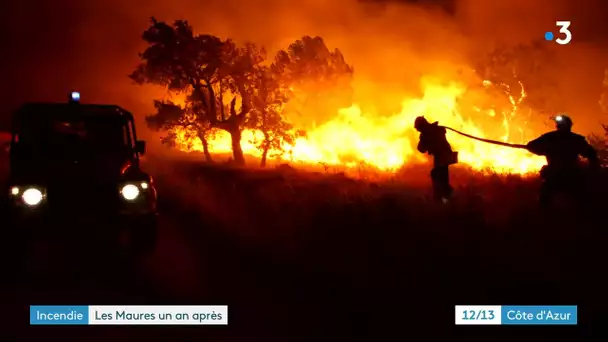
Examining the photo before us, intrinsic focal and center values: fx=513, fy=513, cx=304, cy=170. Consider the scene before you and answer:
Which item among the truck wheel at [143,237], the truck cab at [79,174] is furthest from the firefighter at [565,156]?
the truck cab at [79,174]

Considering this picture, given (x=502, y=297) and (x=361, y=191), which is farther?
(x=361, y=191)

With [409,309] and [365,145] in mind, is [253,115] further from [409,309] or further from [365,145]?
[409,309]

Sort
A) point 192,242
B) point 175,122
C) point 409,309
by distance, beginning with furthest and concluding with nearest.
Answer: point 175,122 → point 192,242 → point 409,309

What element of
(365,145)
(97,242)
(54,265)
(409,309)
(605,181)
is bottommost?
(409,309)

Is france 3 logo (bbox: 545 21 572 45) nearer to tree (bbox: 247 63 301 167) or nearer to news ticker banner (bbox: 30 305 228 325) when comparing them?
tree (bbox: 247 63 301 167)

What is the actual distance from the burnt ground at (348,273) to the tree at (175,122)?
15.2 metres

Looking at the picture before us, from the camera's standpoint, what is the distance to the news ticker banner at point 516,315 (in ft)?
14.6

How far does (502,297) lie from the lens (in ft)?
16.6

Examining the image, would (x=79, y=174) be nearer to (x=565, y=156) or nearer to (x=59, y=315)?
(x=59, y=315)

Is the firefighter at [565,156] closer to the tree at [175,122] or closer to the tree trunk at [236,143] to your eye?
the tree trunk at [236,143]

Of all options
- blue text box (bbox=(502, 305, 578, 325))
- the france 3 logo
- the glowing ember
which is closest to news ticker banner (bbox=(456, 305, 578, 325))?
blue text box (bbox=(502, 305, 578, 325))

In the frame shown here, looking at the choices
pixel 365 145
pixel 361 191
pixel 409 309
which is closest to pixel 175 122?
pixel 365 145

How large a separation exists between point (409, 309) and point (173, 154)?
3276cm

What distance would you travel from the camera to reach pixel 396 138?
2555 centimetres
